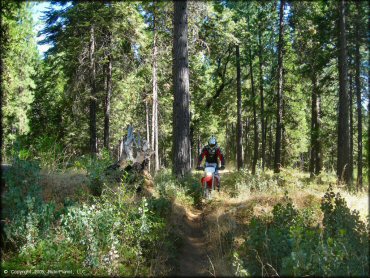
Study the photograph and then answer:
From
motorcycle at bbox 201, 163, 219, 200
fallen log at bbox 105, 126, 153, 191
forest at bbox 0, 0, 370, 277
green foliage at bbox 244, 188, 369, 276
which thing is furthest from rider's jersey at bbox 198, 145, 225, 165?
green foliage at bbox 244, 188, 369, 276

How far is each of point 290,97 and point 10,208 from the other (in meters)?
24.3

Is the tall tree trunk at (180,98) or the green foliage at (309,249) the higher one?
the tall tree trunk at (180,98)

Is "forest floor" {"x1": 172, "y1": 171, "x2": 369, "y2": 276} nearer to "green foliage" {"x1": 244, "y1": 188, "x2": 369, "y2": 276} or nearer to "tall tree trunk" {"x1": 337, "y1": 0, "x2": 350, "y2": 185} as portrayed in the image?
"green foliage" {"x1": 244, "y1": 188, "x2": 369, "y2": 276}

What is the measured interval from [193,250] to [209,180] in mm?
3992

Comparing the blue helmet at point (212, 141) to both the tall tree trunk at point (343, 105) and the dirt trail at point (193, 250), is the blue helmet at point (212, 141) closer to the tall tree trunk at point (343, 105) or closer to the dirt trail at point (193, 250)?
the dirt trail at point (193, 250)

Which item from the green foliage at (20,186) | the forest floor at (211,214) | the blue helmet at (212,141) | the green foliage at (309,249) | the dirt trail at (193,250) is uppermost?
the blue helmet at (212,141)

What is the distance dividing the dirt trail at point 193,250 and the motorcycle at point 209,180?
49.5 inches

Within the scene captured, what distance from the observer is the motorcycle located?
9633 millimetres

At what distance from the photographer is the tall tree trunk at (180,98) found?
11.0 meters

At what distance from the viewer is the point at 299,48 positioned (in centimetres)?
1830

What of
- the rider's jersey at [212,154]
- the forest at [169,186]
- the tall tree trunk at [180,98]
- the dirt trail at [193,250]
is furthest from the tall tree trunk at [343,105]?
the dirt trail at [193,250]

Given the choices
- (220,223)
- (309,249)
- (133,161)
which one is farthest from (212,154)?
(309,249)

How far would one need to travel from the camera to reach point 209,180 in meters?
9.91

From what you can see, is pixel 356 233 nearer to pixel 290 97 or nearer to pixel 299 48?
pixel 299 48
